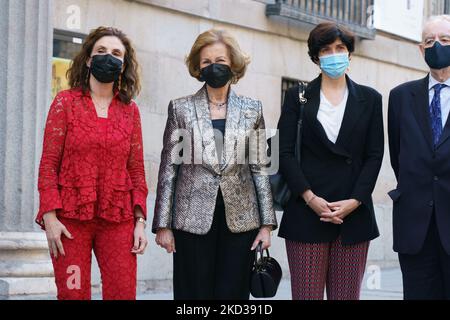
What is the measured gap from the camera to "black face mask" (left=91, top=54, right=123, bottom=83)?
5605 mm

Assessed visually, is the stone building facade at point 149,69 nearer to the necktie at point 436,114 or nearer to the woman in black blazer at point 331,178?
the woman in black blazer at point 331,178

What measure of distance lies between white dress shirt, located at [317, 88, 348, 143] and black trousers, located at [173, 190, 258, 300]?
2.38 ft

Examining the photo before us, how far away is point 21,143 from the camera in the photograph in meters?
8.46

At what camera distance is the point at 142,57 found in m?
10.6

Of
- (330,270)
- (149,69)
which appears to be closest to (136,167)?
(330,270)

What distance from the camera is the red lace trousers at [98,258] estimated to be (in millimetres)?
5336

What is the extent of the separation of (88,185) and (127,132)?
37cm

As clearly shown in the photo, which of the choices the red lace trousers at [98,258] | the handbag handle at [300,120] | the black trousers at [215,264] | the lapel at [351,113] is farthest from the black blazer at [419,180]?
the red lace trousers at [98,258]

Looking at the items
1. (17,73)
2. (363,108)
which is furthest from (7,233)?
(363,108)

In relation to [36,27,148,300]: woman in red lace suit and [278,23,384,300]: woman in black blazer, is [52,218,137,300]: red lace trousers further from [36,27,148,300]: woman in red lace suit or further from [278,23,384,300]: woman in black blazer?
[278,23,384,300]: woman in black blazer

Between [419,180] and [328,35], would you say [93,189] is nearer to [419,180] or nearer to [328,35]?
[328,35]
